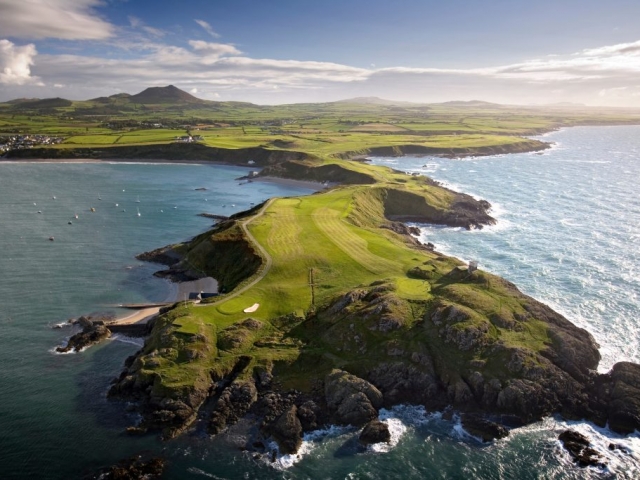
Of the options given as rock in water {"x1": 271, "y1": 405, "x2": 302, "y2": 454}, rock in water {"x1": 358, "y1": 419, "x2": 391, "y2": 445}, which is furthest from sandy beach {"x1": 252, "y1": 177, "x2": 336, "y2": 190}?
rock in water {"x1": 358, "y1": 419, "x2": 391, "y2": 445}

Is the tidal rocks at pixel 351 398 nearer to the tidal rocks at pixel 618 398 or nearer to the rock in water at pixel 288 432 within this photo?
the rock in water at pixel 288 432

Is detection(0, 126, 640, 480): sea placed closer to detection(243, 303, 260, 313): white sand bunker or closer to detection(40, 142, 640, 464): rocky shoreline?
detection(40, 142, 640, 464): rocky shoreline

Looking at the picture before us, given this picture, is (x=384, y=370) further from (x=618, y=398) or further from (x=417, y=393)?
(x=618, y=398)

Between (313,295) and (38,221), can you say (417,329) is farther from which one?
(38,221)

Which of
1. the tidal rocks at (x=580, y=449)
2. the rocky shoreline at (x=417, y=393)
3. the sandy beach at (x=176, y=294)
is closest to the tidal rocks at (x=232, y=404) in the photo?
the rocky shoreline at (x=417, y=393)

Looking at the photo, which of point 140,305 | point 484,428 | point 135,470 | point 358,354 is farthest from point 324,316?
point 140,305

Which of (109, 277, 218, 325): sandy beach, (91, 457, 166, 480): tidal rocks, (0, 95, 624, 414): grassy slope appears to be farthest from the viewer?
(109, 277, 218, 325): sandy beach
